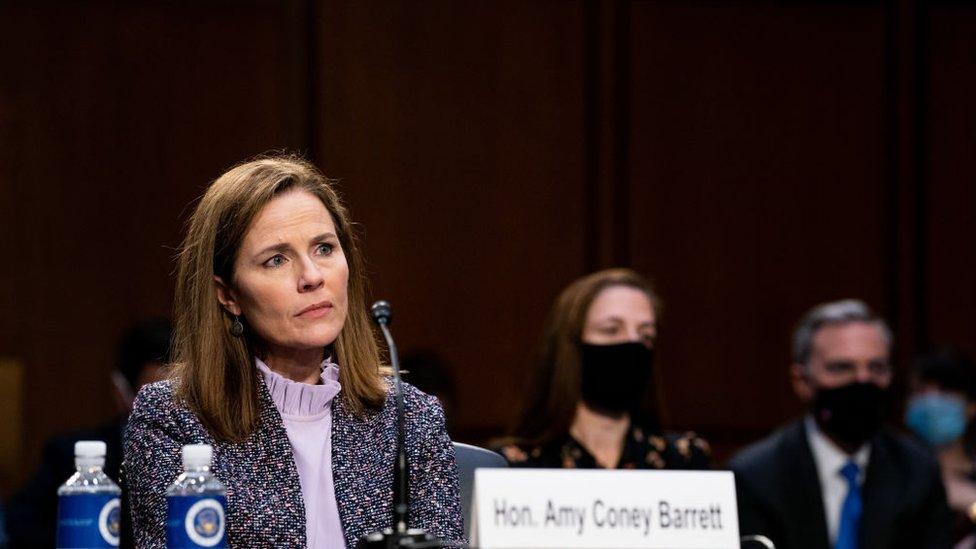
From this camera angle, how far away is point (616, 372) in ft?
14.8

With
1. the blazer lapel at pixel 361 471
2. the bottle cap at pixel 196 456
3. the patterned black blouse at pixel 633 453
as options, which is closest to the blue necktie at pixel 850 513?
the patterned black blouse at pixel 633 453

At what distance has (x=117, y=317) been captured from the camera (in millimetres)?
6148

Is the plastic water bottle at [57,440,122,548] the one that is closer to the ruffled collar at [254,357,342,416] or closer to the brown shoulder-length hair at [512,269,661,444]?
the ruffled collar at [254,357,342,416]

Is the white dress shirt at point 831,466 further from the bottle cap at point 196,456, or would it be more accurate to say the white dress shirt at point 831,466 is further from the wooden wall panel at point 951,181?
the bottle cap at point 196,456

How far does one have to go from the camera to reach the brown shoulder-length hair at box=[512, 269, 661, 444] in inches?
178

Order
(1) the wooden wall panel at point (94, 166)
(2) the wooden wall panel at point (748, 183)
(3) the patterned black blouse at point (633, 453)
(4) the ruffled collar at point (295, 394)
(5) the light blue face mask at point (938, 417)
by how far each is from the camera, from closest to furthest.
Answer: (4) the ruffled collar at point (295, 394) → (3) the patterned black blouse at point (633, 453) → (1) the wooden wall panel at point (94, 166) → (5) the light blue face mask at point (938, 417) → (2) the wooden wall panel at point (748, 183)

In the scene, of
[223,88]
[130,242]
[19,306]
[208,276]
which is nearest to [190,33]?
[223,88]

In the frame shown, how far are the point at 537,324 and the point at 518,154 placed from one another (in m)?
0.75

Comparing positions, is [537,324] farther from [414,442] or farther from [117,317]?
[414,442]

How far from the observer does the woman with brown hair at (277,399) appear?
96.7 inches

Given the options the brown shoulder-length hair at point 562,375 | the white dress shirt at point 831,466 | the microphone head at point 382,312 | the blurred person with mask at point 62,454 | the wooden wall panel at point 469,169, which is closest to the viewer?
the microphone head at point 382,312

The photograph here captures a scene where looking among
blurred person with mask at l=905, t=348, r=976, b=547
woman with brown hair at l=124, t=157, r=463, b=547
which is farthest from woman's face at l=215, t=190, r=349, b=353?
blurred person with mask at l=905, t=348, r=976, b=547

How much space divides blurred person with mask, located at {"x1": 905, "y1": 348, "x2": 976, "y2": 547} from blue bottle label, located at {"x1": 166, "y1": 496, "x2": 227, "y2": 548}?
4.81 m

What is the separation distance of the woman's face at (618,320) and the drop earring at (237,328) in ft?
6.77
